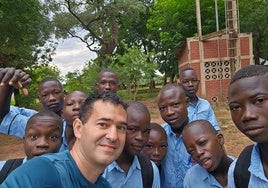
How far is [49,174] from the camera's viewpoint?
1.36m

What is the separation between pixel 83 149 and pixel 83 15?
21.8m

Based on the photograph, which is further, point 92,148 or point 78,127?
point 78,127

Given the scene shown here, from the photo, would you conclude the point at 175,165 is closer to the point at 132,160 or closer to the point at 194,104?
the point at 132,160

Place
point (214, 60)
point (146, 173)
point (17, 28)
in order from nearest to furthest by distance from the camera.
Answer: point (146, 173) < point (17, 28) < point (214, 60)

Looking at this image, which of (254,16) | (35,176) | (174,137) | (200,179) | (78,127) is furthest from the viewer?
(254,16)

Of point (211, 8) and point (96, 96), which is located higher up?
point (211, 8)

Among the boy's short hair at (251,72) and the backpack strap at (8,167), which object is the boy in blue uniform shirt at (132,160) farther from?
the boy's short hair at (251,72)

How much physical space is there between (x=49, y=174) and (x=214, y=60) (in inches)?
632

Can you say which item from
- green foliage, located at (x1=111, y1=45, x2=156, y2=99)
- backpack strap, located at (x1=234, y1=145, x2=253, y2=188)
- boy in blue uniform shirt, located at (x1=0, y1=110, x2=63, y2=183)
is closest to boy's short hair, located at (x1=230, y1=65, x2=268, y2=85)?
backpack strap, located at (x1=234, y1=145, x2=253, y2=188)

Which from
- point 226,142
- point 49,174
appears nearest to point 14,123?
point 49,174

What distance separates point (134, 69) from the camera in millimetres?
19547

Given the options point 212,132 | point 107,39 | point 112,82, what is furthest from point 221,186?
point 107,39

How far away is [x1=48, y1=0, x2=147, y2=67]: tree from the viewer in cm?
2153

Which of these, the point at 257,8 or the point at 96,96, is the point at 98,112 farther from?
the point at 257,8
